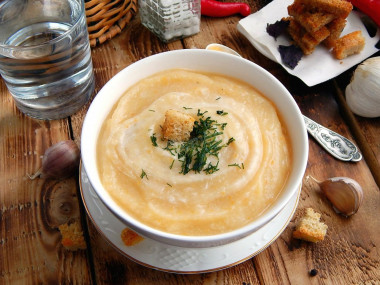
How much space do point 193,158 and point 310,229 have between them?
0.74 meters

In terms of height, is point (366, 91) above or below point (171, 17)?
below

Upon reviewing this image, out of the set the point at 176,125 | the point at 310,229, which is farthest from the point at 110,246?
the point at 310,229

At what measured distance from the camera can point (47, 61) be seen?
2449 millimetres

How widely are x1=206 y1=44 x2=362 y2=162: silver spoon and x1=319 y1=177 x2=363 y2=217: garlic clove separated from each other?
25cm

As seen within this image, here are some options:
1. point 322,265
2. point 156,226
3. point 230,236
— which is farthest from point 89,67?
point 322,265

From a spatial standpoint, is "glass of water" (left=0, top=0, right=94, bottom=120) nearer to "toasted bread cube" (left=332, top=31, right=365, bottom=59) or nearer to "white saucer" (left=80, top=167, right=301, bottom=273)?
"white saucer" (left=80, top=167, right=301, bottom=273)

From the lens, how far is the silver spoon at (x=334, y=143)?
2.61 meters

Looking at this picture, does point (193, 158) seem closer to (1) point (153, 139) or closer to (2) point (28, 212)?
(1) point (153, 139)

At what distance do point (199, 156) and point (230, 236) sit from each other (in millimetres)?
396

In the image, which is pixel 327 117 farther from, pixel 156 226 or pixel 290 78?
pixel 156 226

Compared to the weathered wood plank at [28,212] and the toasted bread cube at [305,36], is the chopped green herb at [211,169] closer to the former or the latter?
the weathered wood plank at [28,212]

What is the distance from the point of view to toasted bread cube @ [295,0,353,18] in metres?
2.85

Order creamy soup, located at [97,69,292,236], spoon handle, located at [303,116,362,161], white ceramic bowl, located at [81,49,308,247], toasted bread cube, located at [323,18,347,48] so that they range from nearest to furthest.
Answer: white ceramic bowl, located at [81,49,308,247] < creamy soup, located at [97,69,292,236] < spoon handle, located at [303,116,362,161] < toasted bread cube, located at [323,18,347,48]

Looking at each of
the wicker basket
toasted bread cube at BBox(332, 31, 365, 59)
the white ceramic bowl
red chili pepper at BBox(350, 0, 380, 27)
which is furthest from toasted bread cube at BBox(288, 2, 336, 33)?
the wicker basket
